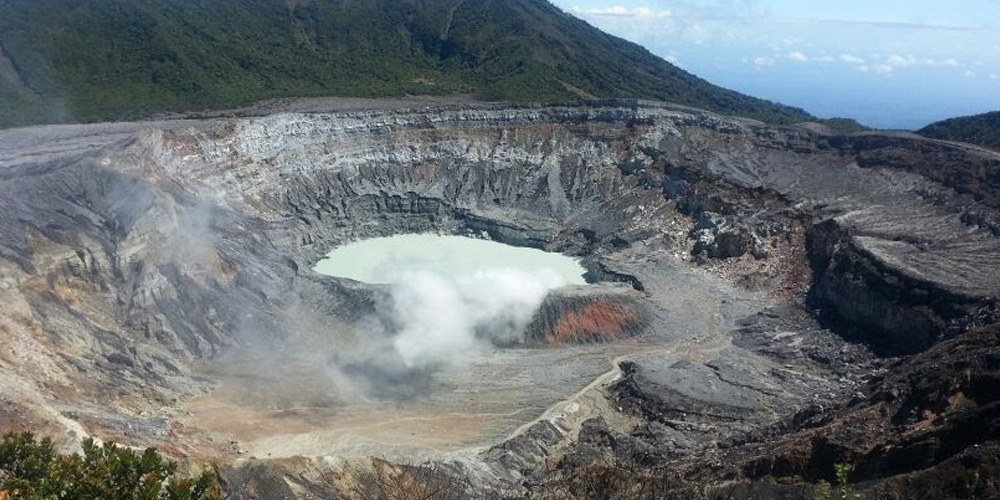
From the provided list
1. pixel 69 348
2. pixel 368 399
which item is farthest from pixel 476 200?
pixel 69 348

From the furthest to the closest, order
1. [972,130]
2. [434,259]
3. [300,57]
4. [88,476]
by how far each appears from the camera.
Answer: [300,57] < [972,130] < [434,259] < [88,476]

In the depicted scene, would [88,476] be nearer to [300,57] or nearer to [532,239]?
[532,239]

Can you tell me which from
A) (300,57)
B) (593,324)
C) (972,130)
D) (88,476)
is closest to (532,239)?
(593,324)

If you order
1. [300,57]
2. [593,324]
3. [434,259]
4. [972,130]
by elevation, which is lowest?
[593,324]

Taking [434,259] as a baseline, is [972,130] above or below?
above

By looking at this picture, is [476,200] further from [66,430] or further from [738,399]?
[66,430]

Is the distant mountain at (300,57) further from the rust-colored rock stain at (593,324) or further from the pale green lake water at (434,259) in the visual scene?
the rust-colored rock stain at (593,324)

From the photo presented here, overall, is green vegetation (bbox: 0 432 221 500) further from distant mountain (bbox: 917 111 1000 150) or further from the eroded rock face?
distant mountain (bbox: 917 111 1000 150)
